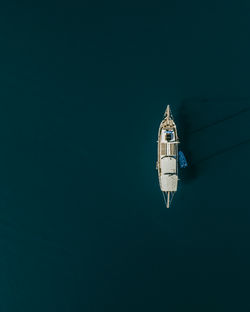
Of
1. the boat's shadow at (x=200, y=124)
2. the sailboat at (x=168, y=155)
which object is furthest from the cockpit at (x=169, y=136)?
the boat's shadow at (x=200, y=124)

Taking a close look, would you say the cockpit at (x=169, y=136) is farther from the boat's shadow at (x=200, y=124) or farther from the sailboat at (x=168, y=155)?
the boat's shadow at (x=200, y=124)

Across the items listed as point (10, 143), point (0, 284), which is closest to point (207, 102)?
point (10, 143)

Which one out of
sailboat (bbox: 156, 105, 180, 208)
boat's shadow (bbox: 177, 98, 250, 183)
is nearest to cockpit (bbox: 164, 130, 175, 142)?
sailboat (bbox: 156, 105, 180, 208)

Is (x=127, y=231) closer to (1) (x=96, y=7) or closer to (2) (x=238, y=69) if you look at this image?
(2) (x=238, y=69)

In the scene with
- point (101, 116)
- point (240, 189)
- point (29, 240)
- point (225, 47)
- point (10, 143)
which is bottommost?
point (29, 240)

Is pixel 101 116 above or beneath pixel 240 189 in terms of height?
above

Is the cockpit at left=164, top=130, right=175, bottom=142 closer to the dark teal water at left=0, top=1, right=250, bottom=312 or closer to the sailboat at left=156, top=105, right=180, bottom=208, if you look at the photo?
the sailboat at left=156, top=105, right=180, bottom=208
